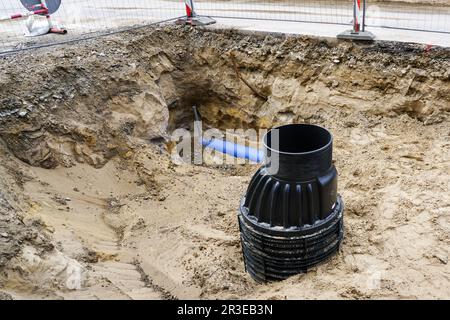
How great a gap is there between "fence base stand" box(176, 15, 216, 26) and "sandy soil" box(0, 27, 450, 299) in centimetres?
23

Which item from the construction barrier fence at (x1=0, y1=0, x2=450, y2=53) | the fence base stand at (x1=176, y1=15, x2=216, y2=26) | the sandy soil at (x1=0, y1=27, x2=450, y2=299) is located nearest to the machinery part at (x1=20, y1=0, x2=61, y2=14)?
the construction barrier fence at (x1=0, y1=0, x2=450, y2=53)

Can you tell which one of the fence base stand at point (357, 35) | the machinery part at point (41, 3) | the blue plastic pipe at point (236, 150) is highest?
the machinery part at point (41, 3)

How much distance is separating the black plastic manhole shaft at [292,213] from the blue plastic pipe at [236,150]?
2.78 m

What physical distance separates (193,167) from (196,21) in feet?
10.7

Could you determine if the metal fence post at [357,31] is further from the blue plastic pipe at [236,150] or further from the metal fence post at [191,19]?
the metal fence post at [191,19]

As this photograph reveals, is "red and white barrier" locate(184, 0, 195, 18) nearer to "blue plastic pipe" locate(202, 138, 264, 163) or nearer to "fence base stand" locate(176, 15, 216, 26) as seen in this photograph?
"fence base stand" locate(176, 15, 216, 26)

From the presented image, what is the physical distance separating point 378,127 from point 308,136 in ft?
8.11

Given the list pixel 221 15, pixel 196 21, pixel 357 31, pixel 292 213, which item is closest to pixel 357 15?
pixel 357 31

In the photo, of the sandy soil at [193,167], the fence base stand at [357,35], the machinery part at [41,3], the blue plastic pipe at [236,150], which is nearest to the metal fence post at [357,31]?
the fence base stand at [357,35]

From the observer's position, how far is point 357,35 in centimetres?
638

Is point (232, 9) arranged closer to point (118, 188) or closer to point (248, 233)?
point (118, 188)

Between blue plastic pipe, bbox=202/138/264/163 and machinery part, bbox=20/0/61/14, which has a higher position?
machinery part, bbox=20/0/61/14

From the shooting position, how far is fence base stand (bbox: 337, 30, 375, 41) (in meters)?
Result: 6.33

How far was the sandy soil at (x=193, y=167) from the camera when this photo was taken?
3.65 m
